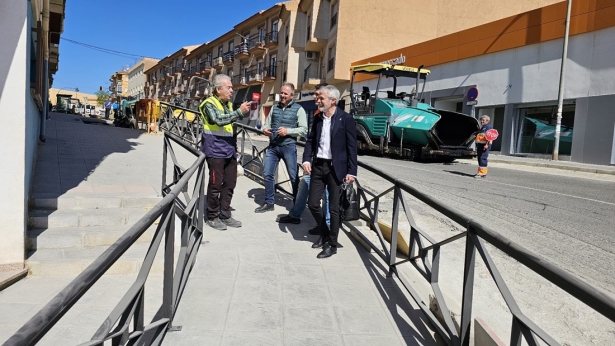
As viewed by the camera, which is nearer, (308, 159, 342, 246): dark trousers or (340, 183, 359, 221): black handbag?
(308, 159, 342, 246): dark trousers

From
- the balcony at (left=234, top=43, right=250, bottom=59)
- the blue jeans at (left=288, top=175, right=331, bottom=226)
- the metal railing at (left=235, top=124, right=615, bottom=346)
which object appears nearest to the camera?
the metal railing at (left=235, top=124, right=615, bottom=346)

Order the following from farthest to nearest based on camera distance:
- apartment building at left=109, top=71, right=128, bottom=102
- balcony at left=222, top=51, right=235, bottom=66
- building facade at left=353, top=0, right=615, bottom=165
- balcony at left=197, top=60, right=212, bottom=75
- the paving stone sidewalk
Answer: apartment building at left=109, top=71, right=128, bottom=102 → balcony at left=197, top=60, right=212, bottom=75 → balcony at left=222, top=51, right=235, bottom=66 → building facade at left=353, top=0, right=615, bottom=165 → the paving stone sidewalk

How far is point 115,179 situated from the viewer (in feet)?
22.3

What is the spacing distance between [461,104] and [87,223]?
69.6ft

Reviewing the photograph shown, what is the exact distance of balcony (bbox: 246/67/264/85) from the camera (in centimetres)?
4302

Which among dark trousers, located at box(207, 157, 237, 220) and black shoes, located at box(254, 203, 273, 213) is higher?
dark trousers, located at box(207, 157, 237, 220)

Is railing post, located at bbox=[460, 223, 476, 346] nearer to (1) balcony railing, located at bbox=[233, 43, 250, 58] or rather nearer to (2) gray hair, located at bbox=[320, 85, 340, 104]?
(2) gray hair, located at bbox=[320, 85, 340, 104]

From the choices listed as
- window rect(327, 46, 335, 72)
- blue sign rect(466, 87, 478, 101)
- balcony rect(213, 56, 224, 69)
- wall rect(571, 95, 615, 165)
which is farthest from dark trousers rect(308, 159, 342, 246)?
balcony rect(213, 56, 224, 69)

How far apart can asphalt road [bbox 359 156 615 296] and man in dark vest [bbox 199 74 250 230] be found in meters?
1.87

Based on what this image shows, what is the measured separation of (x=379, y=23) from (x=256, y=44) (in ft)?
53.4

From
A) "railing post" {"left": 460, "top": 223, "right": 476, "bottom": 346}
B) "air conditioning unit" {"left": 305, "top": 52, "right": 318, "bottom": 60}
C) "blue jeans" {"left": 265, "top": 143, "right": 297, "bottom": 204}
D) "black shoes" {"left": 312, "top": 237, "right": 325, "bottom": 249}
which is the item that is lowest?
"black shoes" {"left": 312, "top": 237, "right": 325, "bottom": 249}

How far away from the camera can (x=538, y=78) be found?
18328mm

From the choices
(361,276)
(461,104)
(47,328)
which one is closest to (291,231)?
(361,276)

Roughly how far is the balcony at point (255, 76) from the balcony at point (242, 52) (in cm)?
155
